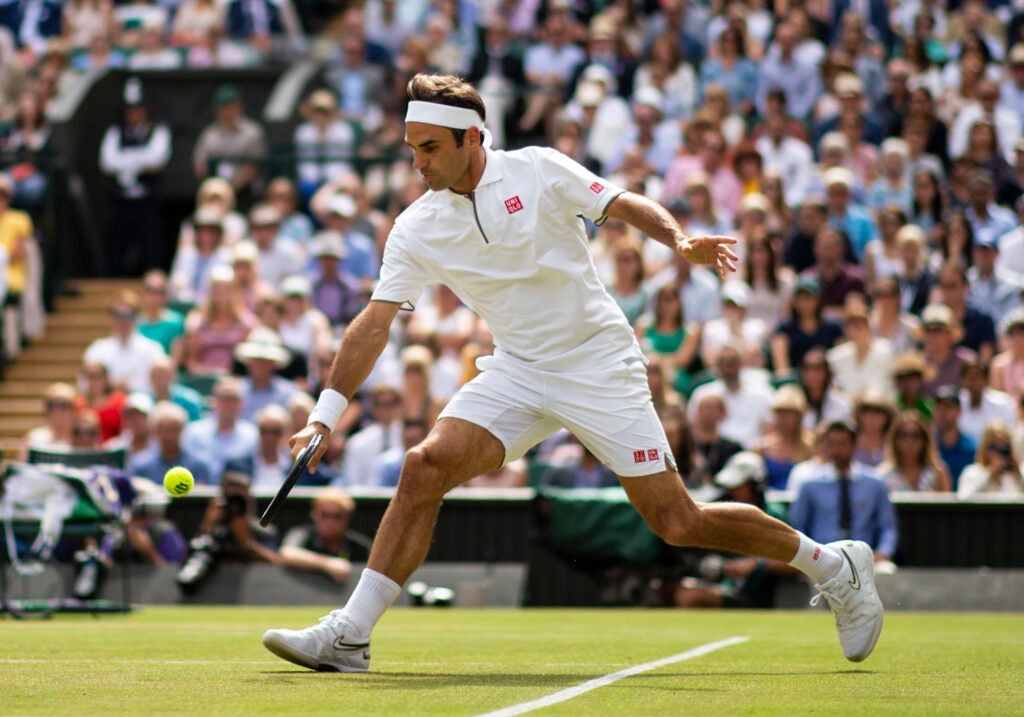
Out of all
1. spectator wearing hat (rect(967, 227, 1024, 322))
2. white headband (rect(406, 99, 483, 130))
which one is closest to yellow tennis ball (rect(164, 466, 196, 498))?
white headband (rect(406, 99, 483, 130))

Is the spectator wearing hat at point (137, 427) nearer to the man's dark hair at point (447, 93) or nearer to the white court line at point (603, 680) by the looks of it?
the white court line at point (603, 680)

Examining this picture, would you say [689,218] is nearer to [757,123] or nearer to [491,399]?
[757,123]

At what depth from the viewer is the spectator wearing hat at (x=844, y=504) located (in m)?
13.4

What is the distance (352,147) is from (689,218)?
4.68 meters

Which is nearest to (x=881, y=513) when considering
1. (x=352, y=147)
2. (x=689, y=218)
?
(x=689, y=218)

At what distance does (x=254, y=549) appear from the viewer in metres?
14.5

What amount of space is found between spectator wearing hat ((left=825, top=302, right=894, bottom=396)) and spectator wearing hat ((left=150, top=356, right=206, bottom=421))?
5.62 metres

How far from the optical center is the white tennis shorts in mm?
7719

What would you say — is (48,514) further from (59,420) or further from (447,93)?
(447,93)

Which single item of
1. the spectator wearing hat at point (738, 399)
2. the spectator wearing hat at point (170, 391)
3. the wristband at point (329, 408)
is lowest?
the spectator wearing hat at point (170, 391)

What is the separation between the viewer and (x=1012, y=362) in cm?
1513

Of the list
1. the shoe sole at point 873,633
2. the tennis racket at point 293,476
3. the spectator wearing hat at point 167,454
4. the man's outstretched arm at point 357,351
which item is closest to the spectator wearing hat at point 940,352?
the spectator wearing hat at point 167,454

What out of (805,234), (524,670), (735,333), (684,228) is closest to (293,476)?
(524,670)

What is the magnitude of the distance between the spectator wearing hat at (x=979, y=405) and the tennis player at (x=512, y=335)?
285 inches
